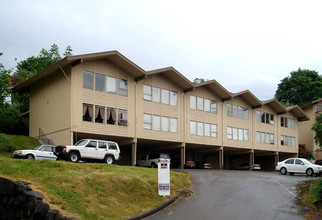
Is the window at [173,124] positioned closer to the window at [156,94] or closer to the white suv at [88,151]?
the window at [156,94]

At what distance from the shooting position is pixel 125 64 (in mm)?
31406

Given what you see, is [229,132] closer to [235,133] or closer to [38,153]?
[235,133]

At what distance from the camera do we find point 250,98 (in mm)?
43688

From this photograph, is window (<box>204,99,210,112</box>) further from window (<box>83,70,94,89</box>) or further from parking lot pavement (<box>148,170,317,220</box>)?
parking lot pavement (<box>148,170,317,220</box>)

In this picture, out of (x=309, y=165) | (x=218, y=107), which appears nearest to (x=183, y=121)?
(x=218, y=107)

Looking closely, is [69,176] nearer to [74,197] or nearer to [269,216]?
[74,197]

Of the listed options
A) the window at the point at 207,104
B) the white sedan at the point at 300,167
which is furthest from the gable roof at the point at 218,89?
the white sedan at the point at 300,167

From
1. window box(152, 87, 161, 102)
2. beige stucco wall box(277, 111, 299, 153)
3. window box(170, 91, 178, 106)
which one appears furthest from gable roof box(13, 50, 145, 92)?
beige stucco wall box(277, 111, 299, 153)

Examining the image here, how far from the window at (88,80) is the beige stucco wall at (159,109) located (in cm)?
462

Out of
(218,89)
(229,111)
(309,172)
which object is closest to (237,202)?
(309,172)

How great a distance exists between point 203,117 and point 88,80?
13.8 meters

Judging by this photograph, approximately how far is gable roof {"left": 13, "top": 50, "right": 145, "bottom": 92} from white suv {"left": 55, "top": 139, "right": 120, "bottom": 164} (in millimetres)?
6713

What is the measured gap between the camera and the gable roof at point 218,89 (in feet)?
127

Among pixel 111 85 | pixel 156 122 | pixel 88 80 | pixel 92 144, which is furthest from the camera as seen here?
pixel 156 122
